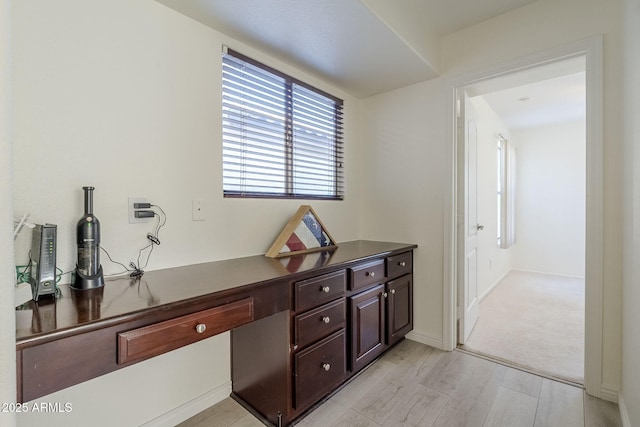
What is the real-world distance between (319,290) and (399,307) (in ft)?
3.30

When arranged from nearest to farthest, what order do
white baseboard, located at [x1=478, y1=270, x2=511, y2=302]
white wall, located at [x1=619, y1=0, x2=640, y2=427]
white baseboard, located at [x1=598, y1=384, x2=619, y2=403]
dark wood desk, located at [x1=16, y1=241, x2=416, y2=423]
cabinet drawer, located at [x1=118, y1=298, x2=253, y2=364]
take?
dark wood desk, located at [x1=16, y1=241, x2=416, y2=423]
cabinet drawer, located at [x1=118, y1=298, x2=253, y2=364]
white wall, located at [x1=619, y1=0, x2=640, y2=427]
white baseboard, located at [x1=598, y1=384, x2=619, y2=403]
white baseboard, located at [x1=478, y1=270, x2=511, y2=302]

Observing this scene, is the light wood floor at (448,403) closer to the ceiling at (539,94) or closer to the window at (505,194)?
the ceiling at (539,94)

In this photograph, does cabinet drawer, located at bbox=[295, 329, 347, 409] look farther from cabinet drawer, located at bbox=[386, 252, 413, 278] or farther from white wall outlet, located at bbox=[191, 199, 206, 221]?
white wall outlet, located at bbox=[191, 199, 206, 221]

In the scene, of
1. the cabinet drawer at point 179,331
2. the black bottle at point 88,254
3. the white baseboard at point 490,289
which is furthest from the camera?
the white baseboard at point 490,289

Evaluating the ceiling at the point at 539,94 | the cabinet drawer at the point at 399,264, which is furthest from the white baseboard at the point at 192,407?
the ceiling at the point at 539,94

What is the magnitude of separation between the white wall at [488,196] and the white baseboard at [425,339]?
1.41 meters

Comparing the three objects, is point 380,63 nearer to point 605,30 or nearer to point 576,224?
point 605,30

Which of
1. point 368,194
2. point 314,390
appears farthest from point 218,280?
point 368,194

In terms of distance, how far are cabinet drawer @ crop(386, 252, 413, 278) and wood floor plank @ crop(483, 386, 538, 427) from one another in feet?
3.15

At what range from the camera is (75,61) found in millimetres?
1279

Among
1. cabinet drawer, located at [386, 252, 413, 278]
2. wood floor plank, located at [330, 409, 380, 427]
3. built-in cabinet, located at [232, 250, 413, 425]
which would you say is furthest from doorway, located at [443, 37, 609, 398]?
wood floor plank, located at [330, 409, 380, 427]

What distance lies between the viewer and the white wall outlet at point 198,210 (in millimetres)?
1668

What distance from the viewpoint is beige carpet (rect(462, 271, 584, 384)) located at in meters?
2.19

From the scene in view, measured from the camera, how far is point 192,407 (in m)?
1.65
